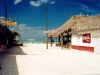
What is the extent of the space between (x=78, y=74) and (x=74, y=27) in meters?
14.7

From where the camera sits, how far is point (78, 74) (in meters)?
7.12

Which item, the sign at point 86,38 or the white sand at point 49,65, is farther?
the sign at point 86,38

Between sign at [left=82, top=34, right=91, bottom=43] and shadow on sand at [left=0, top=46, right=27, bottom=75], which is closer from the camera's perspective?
shadow on sand at [left=0, top=46, right=27, bottom=75]

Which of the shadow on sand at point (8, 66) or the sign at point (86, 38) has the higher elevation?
the sign at point (86, 38)

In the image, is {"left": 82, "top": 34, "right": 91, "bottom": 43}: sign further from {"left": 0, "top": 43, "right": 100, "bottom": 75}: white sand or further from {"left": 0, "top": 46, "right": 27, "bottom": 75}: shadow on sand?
{"left": 0, "top": 46, "right": 27, "bottom": 75}: shadow on sand

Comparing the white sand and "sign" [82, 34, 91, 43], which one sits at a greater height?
"sign" [82, 34, 91, 43]

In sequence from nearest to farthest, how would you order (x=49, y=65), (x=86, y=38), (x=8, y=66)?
(x=8, y=66) → (x=49, y=65) → (x=86, y=38)

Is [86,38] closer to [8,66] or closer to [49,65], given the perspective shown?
[49,65]

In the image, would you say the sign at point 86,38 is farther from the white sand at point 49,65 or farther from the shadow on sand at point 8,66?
the shadow on sand at point 8,66

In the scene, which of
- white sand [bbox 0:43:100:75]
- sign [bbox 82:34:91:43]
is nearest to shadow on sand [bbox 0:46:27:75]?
white sand [bbox 0:43:100:75]

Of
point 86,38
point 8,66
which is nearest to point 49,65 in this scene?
point 8,66

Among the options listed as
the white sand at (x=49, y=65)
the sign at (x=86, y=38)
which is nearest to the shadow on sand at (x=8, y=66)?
the white sand at (x=49, y=65)

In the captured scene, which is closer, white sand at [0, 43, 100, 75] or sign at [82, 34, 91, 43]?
white sand at [0, 43, 100, 75]

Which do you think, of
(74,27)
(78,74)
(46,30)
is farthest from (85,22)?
(78,74)
